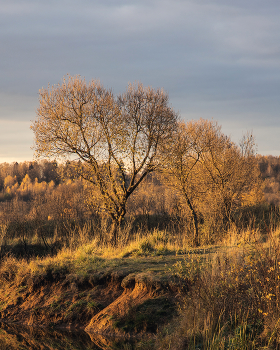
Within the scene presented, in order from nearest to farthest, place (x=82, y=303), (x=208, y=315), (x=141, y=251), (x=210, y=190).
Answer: (x=208, y=315), (x=82, y=303), (x=141, y=251), (x=210, y=190)

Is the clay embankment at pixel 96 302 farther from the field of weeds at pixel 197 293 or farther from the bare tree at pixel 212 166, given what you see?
the bare tree at pixel 212 166

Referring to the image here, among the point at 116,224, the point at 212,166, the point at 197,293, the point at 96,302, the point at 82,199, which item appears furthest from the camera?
the point at 82,199

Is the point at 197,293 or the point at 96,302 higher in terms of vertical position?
the point at 197,293

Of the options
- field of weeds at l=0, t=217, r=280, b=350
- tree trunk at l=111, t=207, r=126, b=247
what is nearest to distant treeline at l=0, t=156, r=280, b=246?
tree trunk at l=111, t=207, r=126, b=247

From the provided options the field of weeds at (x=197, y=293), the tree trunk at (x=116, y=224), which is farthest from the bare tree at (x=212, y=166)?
the field of weeds at (x=197, y=293)

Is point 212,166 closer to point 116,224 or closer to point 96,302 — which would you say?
point 116,224

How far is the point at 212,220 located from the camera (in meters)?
18.1

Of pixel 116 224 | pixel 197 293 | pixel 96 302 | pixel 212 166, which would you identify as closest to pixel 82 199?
pixel 212 166

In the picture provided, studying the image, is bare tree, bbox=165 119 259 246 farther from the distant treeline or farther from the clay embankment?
the clay embankment

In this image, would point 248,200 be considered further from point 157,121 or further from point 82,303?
point 82,303

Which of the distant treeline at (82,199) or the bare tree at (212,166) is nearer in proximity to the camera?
the distant treeline at (82,199)

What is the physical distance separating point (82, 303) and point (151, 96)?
11.3 metres

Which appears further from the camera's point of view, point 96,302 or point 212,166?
point 212,166

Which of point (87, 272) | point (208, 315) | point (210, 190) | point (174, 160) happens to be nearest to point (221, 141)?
point (210, 190)
